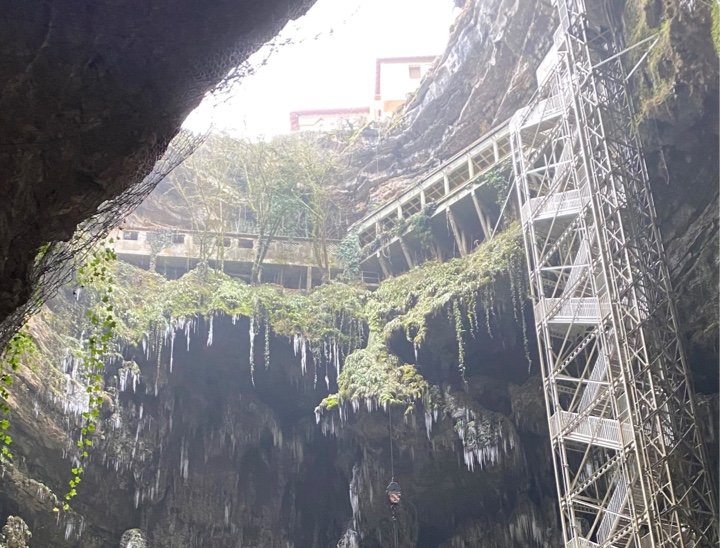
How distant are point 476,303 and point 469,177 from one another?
5078 millimetres

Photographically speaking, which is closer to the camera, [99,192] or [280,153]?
[99,192]

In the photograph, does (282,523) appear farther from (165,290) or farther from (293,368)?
(165,290)

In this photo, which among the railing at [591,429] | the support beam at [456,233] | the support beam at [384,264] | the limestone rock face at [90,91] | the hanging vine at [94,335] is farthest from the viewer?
the support beam at [384,264]

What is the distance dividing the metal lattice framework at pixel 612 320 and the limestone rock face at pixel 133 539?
11.1 m

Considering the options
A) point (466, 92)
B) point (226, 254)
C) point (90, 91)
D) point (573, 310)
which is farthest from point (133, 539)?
point (466, 92)

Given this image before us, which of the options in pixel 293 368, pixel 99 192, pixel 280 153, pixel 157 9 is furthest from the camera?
pixel 280 153

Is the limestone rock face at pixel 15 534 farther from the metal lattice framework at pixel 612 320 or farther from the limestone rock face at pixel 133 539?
the metal lattice framework at pixel 612 320

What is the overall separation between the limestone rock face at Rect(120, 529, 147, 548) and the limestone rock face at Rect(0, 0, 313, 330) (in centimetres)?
1580

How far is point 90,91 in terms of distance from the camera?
10.9ft

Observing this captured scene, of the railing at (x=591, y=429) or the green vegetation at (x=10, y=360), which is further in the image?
the railing at (x=591, y=429)

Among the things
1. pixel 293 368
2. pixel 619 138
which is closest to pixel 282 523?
pixel 293 368

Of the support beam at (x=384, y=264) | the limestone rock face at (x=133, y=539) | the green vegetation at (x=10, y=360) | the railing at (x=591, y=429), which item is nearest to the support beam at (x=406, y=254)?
the support beam at (x=384, y=264)

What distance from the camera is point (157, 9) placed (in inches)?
132

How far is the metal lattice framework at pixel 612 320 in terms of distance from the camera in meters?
11.7
